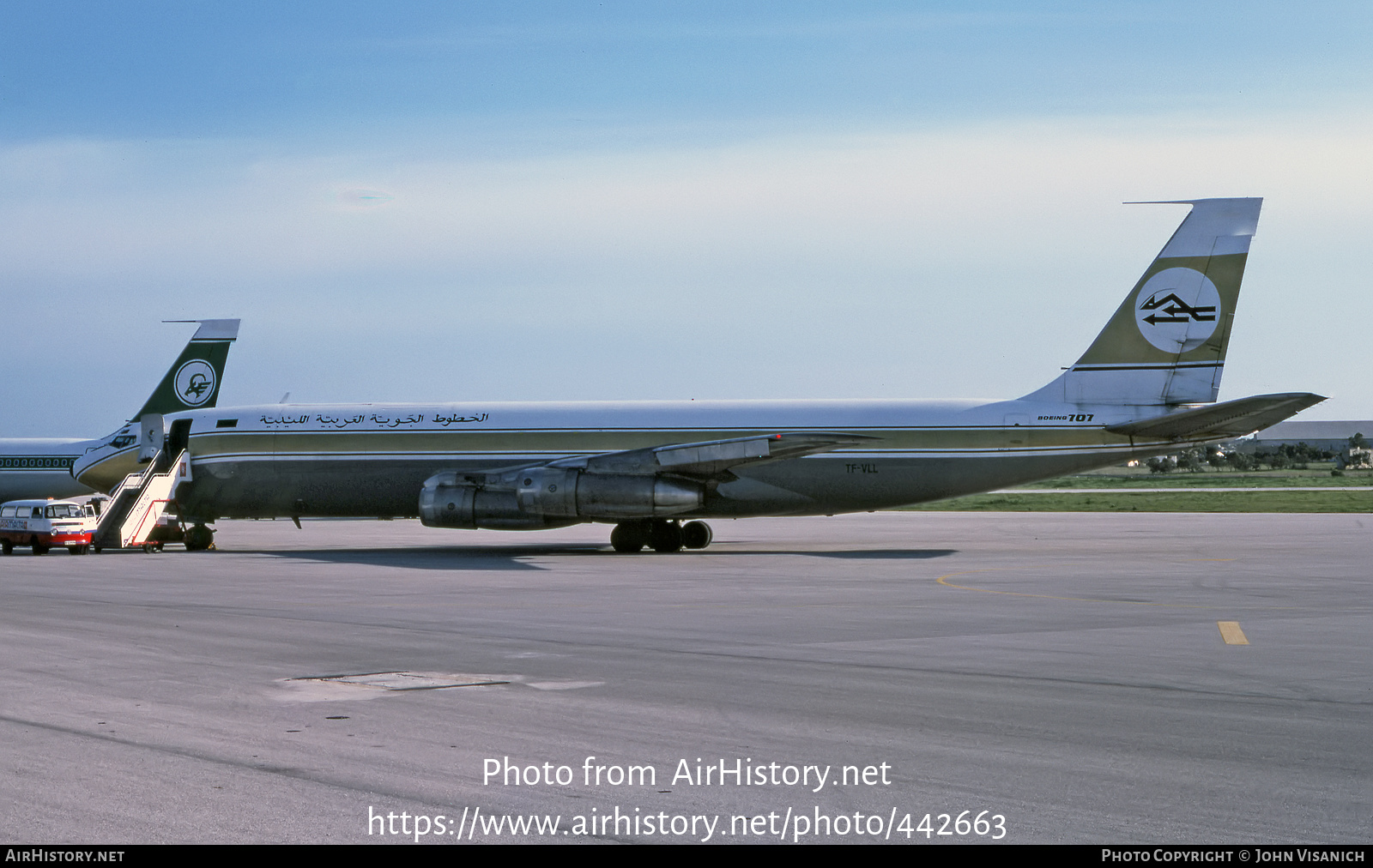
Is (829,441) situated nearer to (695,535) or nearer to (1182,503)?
(695,535)

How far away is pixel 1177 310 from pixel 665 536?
14478 millimetres

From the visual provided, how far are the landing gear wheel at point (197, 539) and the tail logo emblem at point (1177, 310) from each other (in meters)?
26.6

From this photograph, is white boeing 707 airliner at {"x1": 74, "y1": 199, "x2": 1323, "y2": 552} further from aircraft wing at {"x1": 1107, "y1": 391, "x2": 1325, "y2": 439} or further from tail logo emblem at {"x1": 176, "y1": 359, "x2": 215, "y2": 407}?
tail logo emblem at {"x1": 176, "y1": 359, "x2": 215, "y2": 407}

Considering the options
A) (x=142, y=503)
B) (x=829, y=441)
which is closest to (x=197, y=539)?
(x=142, y=503)

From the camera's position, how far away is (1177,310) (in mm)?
34750

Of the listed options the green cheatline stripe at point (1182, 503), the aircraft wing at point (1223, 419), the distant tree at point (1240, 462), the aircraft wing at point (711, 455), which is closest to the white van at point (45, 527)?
the aircraft wing at point (711, 455)

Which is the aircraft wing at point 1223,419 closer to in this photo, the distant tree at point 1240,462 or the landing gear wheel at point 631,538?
the landing gear wheel at point 631,538

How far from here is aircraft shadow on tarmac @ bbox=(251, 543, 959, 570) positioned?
3108 centimetres

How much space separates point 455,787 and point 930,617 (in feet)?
35.9

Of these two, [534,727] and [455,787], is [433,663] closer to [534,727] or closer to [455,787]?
[534,727]

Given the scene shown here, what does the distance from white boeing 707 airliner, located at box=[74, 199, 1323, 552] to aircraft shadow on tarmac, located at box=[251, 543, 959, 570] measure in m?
1.00

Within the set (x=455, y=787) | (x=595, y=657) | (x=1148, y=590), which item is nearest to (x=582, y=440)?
(x=1148, y=590)

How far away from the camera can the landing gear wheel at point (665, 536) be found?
35.8 metres

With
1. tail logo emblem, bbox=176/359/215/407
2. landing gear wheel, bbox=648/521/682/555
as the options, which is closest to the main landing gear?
landing gear wheel, bbox=648/521/682/555
